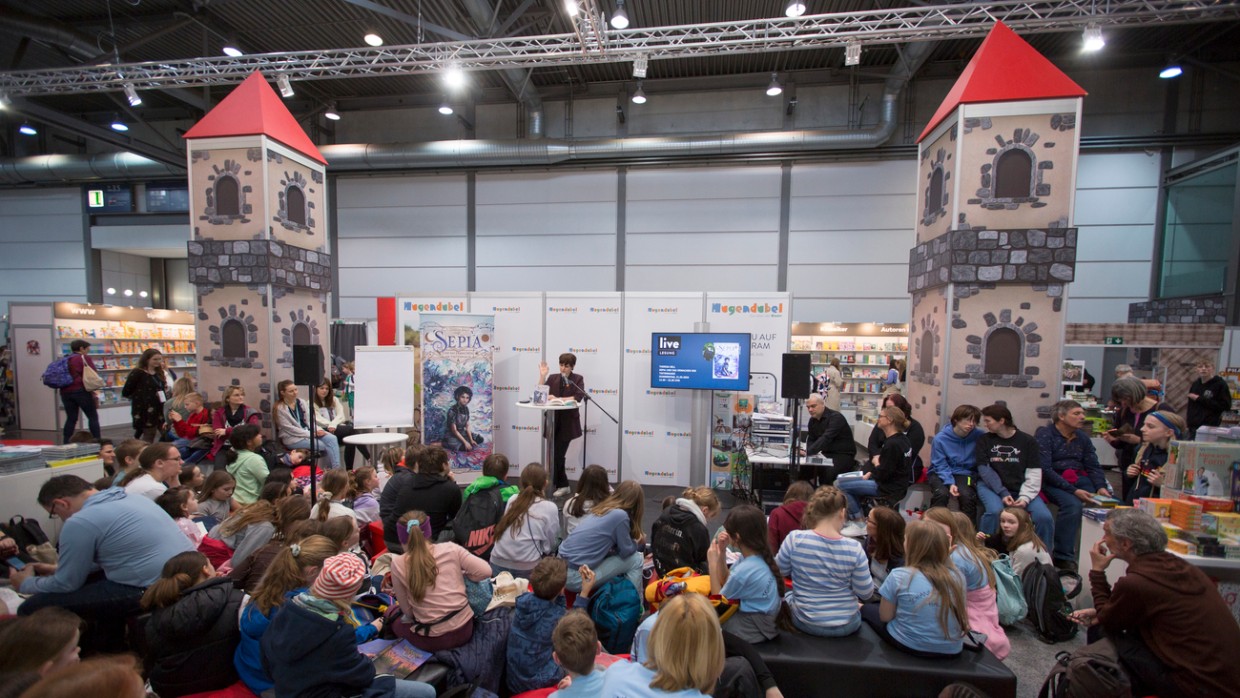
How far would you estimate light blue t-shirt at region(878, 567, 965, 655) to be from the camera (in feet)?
8.37

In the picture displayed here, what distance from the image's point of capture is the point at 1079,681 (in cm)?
227

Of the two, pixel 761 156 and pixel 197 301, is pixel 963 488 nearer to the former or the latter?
pixel 761 156

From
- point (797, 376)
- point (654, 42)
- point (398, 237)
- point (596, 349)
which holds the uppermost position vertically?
point (654, 42)

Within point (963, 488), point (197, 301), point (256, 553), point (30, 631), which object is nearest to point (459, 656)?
point (256, 553)

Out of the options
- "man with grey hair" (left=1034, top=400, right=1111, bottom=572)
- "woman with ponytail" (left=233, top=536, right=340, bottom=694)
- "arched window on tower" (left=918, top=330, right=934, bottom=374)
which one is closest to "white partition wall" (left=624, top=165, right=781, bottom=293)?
"arched window on tower" (left=918, top=330, right=934, bottom=374)

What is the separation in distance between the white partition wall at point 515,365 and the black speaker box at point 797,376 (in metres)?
3.35

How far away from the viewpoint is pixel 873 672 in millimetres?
2568

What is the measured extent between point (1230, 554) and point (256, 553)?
5691mm

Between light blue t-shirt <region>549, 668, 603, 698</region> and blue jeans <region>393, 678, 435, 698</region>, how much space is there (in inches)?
27.6

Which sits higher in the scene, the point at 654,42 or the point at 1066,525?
the point at 654,42

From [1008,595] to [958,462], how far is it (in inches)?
52.8

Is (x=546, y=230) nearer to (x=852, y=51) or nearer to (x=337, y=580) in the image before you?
(x=852, y=51)

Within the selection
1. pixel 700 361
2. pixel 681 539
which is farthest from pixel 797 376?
pixel 681 539

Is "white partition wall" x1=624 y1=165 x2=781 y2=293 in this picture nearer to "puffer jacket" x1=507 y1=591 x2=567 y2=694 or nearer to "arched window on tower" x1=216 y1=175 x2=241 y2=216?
"arched window on tower" x1=216 y1=175 x2=241 y2=216
